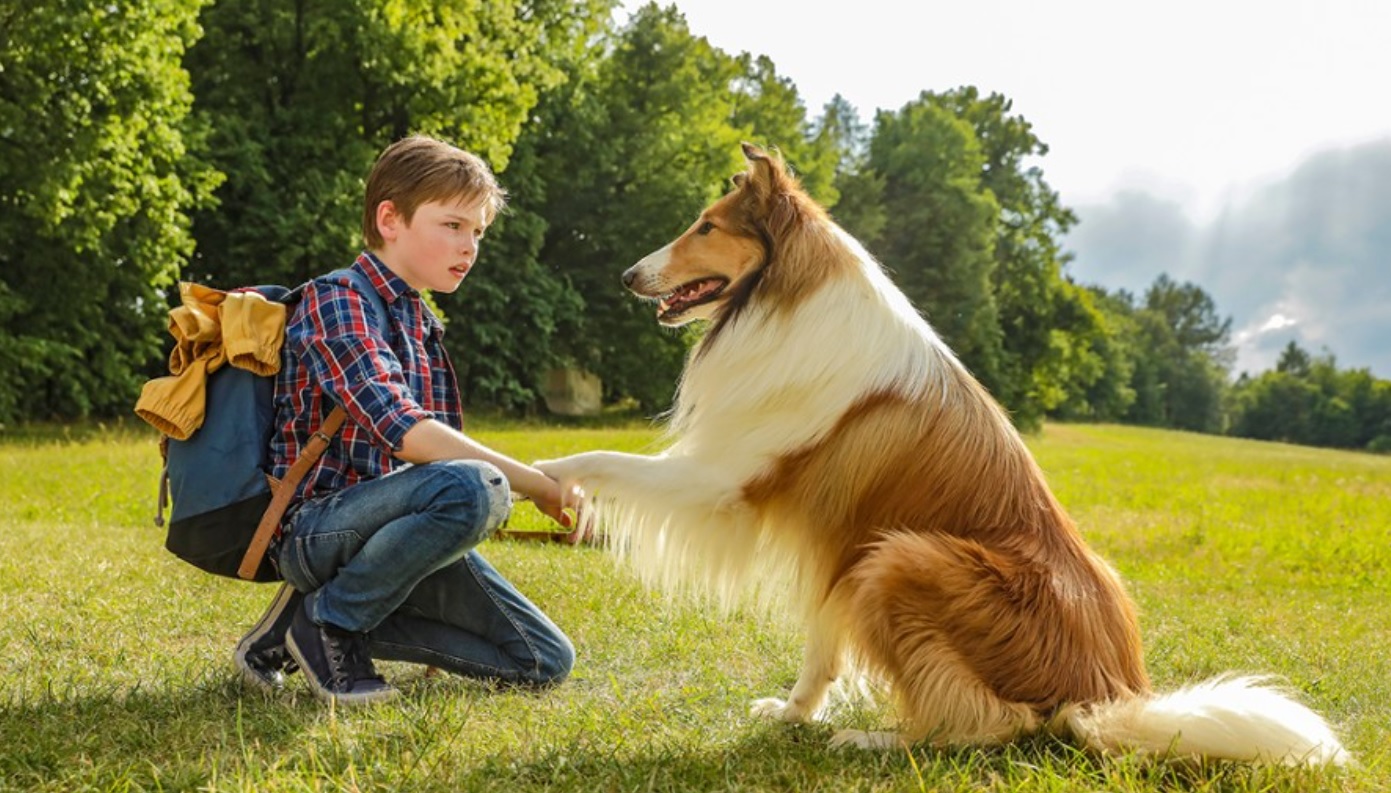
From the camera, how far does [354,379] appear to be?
339 cm

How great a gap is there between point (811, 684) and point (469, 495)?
1390 mm

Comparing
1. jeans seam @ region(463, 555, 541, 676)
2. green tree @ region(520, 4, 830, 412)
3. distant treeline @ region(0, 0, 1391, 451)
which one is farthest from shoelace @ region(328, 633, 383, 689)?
green tree @ region(520, 4, 830, 412)

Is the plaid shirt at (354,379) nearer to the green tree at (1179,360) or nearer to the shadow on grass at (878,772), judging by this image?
the shadow on grass at (878,772)

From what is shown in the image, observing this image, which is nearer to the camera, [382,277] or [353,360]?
[353,360]

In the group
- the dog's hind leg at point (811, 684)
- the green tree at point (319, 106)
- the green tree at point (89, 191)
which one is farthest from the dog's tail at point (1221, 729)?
the green tree at point (319, 106)

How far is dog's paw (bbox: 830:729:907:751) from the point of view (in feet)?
10.6

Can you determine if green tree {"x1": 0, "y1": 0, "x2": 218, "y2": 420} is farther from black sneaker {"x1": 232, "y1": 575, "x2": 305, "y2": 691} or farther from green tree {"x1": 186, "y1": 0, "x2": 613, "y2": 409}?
black sneaker {"x1": 232, "y1": 575, "x2": 305, "y2": 691}

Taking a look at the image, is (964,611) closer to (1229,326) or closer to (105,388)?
(105,388)

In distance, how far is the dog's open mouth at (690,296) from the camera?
13.6 feet

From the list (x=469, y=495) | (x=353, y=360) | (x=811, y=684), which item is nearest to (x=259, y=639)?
(x=469, y=495)

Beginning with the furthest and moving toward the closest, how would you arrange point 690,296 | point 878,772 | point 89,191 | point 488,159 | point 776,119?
point 776,119 < point 488,159 < point 89,191 < point 690,296 < point 878,772

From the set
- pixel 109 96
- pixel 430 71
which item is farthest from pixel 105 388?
pixel 430 71

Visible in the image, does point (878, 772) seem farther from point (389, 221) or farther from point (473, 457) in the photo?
point (389, 221)

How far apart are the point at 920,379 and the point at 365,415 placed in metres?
1.82
